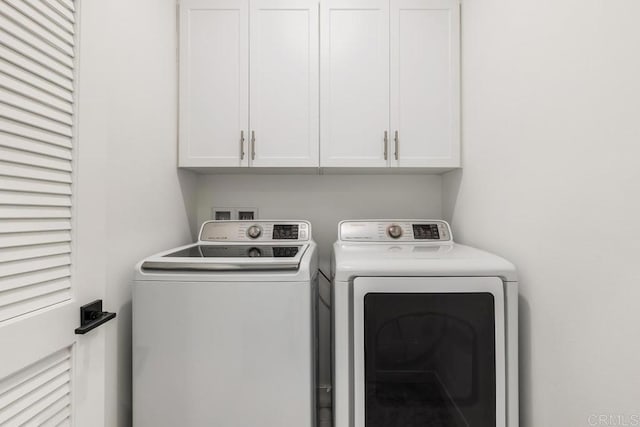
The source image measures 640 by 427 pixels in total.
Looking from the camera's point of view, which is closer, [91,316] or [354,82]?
[91,316]

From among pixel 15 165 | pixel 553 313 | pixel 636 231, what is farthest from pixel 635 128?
pixel 15 165

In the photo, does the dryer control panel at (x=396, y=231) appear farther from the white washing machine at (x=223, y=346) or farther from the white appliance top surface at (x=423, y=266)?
the white washing machine at (x=223, y=346)

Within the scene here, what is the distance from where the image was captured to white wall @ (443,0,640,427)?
0.78 m

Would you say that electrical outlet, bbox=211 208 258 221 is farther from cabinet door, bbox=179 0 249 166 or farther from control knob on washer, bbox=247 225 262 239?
cabinet door, bbox=179 0 249 166

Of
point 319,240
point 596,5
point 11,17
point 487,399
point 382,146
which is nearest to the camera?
point 11,17

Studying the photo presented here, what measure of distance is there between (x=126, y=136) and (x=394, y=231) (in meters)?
1.34

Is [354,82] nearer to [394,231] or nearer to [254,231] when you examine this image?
[394,231]

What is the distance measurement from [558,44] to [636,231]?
0.63m

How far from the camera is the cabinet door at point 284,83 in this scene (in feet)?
5.53

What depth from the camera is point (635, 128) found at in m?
0.75

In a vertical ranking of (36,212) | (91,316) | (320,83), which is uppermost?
(320,83)

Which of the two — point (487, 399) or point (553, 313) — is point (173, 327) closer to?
point (487, 399)

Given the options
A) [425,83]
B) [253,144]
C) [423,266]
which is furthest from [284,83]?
[423,266]

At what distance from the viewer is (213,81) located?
1.70 metres
